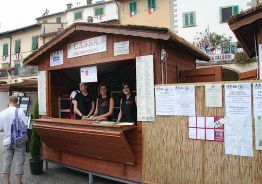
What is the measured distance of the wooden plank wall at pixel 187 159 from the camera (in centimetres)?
513

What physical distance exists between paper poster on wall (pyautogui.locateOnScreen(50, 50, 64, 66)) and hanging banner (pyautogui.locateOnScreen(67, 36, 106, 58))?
1.07 ft

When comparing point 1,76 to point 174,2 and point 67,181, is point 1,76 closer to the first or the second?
point 174,2

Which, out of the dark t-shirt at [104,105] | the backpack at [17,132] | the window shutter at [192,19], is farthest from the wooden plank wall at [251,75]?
the window shutter at [192,19]

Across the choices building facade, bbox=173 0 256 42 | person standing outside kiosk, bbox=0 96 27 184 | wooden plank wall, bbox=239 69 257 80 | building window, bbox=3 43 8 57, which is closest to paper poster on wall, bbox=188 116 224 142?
wooden plank wall, bbox=239 69 257 80

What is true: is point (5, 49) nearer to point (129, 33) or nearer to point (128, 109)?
point (128, 109)

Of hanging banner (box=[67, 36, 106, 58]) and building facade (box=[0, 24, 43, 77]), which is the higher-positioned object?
building facade (box=[0, 24, 43, 77])

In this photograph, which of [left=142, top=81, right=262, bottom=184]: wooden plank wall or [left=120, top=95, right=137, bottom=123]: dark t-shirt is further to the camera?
[left=120, top=95, right=137, bottom=123]: dark t-shirt

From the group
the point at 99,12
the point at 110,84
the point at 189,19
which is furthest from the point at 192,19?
the point at 110,84

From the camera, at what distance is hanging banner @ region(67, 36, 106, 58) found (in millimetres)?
7230

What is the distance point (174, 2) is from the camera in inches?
1038

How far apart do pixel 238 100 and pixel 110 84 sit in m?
5.03

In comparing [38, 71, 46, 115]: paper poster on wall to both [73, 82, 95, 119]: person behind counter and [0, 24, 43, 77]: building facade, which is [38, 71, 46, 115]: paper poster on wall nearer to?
[73, 82, 95, 119]: person behind counter

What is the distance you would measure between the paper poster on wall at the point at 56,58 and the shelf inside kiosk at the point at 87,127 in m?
0.67

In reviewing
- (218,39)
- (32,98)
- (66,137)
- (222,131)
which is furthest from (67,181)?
(218,39)
